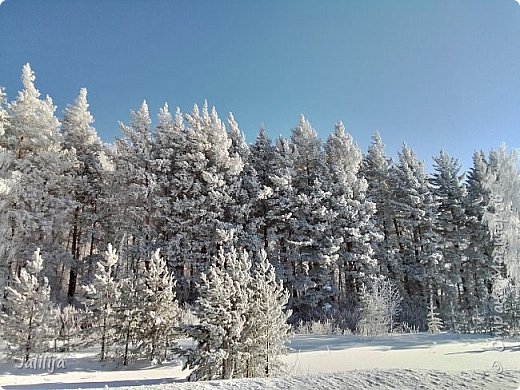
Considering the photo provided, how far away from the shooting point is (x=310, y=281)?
1174cm

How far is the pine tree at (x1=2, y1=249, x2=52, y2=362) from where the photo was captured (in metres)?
5.19

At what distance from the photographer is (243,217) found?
1214 centimetres

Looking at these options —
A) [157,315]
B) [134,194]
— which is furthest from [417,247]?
[157,315]

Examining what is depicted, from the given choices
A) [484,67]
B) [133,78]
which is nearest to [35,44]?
[133,78]

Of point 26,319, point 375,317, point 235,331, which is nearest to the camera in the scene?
point 235,331

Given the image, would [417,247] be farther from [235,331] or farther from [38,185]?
[38,185]

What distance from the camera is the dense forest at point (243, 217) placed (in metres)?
8.71

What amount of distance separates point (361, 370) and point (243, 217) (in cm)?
892

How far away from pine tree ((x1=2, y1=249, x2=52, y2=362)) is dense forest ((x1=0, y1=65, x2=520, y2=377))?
2.18 metres

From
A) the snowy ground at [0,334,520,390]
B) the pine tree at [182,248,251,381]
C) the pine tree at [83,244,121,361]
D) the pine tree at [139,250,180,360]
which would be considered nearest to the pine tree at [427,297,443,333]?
the snowy ground at [0,334,520,390]

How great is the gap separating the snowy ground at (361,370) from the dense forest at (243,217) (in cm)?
288

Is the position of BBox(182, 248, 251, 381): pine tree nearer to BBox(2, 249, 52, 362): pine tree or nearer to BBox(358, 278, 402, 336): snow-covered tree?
BBox(358, 278, 402, 336): snow-covered tree

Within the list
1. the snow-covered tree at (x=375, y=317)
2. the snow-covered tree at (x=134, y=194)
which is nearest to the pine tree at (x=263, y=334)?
the snow-covered tree at (x=375, y=317)

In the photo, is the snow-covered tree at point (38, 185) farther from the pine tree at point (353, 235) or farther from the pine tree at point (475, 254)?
the pine tree at point (475, 254)
